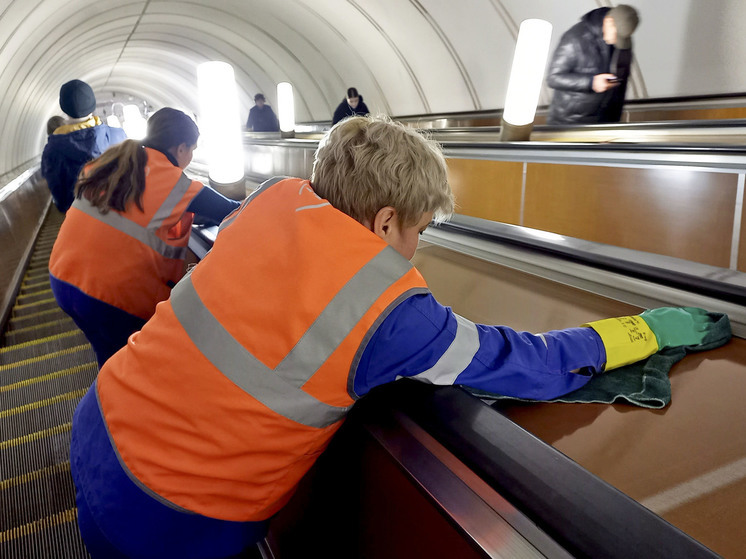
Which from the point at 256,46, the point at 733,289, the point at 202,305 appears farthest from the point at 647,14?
the point at 256,46

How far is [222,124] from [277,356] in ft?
14.4

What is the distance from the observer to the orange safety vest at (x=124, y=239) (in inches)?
96.3

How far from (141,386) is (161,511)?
0.30 meters

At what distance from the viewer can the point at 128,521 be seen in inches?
48.6

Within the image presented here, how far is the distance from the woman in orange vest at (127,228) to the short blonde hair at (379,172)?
4.94 feet

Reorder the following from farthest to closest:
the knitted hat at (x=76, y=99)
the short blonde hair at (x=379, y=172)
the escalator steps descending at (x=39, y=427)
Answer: the knitted hat at (x=76, y=99) < the escalator steps descending at (x=39, y=427) < the short blonde hair at (x=379, y=172)

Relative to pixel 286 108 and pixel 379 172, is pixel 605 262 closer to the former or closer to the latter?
pixel 379 172

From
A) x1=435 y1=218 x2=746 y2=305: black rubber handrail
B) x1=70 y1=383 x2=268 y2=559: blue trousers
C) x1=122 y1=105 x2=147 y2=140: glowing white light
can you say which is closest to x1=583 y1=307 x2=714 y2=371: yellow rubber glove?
x1=435 y1=218 x2=746 y2=305: black rubber handrail

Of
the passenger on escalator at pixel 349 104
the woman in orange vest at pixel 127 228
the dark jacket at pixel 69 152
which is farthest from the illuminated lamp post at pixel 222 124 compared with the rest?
the passenger on escalator at pixel 349 104

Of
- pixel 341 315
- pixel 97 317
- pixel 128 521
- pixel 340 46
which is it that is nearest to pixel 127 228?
pixel 97 317

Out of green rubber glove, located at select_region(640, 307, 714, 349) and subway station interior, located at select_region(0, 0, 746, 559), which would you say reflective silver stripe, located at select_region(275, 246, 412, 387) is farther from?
green rubber glove, located at select_region(640, 307, 714, 349)

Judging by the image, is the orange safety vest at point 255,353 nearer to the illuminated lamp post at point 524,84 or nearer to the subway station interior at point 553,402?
the subway station interior at point 553,402

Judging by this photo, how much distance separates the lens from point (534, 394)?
1.32 m

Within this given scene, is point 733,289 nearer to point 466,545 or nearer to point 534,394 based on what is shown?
point 534,394
